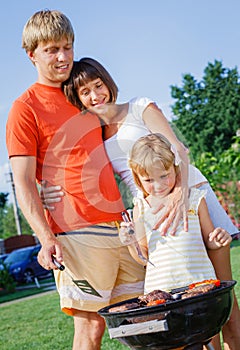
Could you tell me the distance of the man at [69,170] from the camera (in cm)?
307

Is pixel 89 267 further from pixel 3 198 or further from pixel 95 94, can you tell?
pixel 3 198

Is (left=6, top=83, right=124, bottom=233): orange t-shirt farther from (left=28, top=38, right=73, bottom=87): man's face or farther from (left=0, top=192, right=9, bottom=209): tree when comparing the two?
(left=0, top=192, right=9, bottom=209): tree

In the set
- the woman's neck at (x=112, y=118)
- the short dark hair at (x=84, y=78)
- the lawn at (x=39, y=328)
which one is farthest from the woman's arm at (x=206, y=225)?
the lawn at (x=39, y=328)

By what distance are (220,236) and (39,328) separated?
5.39m

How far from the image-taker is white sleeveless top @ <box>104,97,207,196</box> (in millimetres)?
3027

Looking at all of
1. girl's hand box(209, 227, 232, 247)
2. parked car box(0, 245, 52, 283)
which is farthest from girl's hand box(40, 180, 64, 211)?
parked car box(0, 245, 52, 283)

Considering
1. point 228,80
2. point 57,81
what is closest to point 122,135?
point 57,81

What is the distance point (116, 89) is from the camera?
3.08 m

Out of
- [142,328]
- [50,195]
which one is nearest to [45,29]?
[50,195]

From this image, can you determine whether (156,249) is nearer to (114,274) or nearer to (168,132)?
(114,274)

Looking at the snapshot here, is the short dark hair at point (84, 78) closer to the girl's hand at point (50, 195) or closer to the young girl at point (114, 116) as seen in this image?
the young girl at point (114, 116)

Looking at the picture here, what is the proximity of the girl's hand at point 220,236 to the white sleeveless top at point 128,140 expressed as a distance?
268 millimetres

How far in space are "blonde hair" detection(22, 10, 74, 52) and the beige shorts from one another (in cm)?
90

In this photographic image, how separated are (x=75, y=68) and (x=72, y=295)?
41.7 inches
